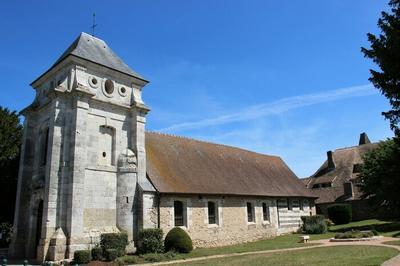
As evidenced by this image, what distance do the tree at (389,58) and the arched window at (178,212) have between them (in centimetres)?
1250

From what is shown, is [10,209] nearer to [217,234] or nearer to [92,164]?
[92,164]

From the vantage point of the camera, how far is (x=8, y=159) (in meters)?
24.5

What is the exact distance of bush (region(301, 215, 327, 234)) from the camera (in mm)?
26875

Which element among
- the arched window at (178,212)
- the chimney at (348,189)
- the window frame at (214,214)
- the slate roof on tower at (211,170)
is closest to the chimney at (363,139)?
the chimney at (348,189)

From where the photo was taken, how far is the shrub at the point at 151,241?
56.1 ft

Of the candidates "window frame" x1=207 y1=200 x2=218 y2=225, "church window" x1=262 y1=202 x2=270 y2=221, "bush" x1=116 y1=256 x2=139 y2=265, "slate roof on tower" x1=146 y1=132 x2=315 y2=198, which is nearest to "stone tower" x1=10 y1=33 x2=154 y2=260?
"bush" x1=116 y1=256 x2=139 y2=265

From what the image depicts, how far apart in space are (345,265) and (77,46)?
1579 centimetres

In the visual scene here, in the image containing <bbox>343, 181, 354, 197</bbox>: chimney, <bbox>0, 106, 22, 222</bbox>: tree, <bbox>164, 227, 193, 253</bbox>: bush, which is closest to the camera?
<bbox>164, 227, 193, 253</bbox>: bush

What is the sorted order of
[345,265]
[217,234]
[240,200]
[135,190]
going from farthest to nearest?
1. [240,200]
2. [217,234]
3. [135,190]
4. [345,265]

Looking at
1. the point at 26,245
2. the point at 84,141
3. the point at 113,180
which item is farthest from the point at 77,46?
the point at 26,245

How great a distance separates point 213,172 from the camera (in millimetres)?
24016

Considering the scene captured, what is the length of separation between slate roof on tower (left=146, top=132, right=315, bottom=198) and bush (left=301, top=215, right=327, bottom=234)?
197 centimetres

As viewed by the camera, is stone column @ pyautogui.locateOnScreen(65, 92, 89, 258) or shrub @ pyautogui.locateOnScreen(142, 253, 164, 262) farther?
stone column @ pyautogui.locateOnScreen(65, 92, 89, 258)

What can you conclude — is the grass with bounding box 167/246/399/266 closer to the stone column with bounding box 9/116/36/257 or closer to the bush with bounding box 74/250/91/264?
the bush with bounding box 74/250/91/264
